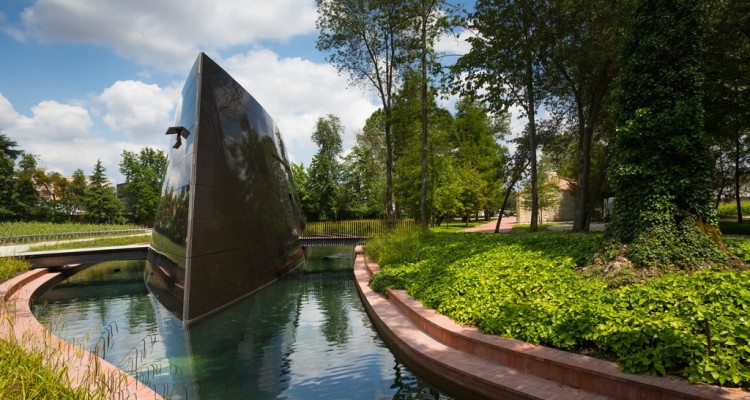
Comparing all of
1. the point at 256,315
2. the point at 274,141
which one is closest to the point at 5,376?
the point at 256,315

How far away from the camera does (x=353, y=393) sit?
566cm

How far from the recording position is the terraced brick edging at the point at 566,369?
3.99 meters

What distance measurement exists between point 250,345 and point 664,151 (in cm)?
828

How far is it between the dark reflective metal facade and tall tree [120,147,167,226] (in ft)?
127

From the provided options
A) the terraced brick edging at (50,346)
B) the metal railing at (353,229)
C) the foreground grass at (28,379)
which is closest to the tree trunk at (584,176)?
the metal railing at (353,229)

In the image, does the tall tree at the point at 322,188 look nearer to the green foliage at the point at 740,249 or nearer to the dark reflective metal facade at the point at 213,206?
the dark reflective metal facade at the point at 213,206

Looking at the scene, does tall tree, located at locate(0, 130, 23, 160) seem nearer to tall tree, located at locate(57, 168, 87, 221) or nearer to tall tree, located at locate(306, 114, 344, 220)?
tall tree, located at locate(57, 168, 87, 221)

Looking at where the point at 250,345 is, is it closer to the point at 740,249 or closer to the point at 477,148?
the point at 740,249

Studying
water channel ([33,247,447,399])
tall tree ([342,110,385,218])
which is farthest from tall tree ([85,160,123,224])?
water channel ([33,247,447,399])

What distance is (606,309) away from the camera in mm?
5547

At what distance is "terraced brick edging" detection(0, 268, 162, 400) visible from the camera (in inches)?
172

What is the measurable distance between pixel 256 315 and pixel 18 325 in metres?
4.57

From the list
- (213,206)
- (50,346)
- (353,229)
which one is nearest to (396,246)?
(213,206)

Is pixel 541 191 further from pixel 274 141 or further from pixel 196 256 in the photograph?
pixel 196 256
